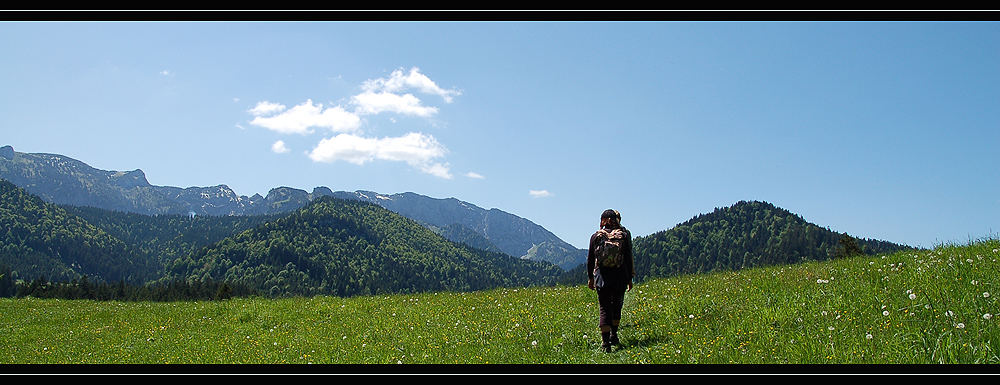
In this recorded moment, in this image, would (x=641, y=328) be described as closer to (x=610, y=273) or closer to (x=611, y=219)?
(x=610, y=273)

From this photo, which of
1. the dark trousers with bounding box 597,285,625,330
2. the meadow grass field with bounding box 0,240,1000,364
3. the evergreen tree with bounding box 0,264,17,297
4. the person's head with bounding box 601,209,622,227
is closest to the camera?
the meadow grass field with bounding box 0,240,1000,364

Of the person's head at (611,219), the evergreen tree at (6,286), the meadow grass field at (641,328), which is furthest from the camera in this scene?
the evergreen tree at (6,286)

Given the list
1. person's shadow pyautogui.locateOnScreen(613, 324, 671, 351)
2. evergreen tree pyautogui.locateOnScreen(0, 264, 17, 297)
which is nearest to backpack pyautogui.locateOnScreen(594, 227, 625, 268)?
person's shadow pyautogui.locateOnScreen(613, 324, 671, 351)

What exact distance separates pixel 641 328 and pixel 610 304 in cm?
174

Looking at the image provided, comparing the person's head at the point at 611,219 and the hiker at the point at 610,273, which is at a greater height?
the person's head at the point at 611,219

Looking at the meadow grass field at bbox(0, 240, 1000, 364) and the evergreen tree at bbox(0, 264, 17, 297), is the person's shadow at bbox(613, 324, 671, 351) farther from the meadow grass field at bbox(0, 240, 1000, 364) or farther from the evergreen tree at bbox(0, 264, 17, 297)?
the evergreen tree at bbox(0, 264, 17, 297)

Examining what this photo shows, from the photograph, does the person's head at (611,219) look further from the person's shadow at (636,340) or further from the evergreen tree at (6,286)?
the evergreen tree at (6,286)

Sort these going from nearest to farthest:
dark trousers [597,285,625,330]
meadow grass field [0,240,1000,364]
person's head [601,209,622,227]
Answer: meadow grass field [0,240,1000,364], dark trousers [597,285,625,330], person's head [601,209,622,227]

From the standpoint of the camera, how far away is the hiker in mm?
9367

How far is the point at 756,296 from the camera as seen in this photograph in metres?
11.2

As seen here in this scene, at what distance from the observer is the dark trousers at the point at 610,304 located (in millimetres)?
9336

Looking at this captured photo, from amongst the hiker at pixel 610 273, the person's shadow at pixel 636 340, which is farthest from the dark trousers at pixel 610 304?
the person's shadow at pixel 636 340
